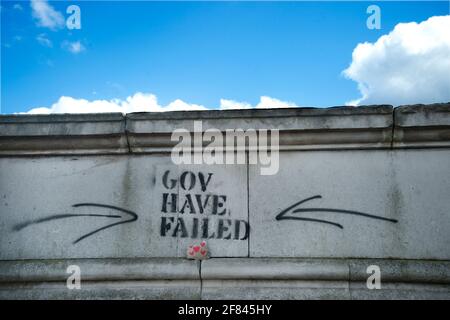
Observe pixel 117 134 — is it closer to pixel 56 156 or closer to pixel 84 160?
pixel 84 160

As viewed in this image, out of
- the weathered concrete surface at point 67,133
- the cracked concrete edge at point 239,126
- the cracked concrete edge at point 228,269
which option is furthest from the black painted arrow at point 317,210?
the weathered concrete surface at point 67,133

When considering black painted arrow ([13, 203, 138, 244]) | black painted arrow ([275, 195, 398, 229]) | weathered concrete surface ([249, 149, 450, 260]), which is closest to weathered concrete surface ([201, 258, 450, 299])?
weathered concrete surface ([249, 149, 450, 260])

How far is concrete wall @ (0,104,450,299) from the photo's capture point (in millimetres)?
3715

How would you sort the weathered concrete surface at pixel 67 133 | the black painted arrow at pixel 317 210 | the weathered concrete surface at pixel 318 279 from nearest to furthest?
the weathered concrete surface at pixel 318 279
the black painted arrow at pixel 317 210
the weathered concrete surface at pixel 67 133

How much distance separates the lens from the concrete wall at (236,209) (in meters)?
3.71

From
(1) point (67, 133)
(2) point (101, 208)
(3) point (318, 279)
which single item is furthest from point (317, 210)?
(1) point (67, 133)

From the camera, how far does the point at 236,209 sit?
3941 mm

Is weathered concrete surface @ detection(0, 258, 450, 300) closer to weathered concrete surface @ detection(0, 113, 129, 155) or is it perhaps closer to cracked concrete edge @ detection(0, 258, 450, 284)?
cracked concrete edge @ detection(0, 258, 450, 284)

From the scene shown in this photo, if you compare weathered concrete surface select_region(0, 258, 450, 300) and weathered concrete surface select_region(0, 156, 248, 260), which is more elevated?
weathered concrete surface select_region(0, 156, 248, 260)

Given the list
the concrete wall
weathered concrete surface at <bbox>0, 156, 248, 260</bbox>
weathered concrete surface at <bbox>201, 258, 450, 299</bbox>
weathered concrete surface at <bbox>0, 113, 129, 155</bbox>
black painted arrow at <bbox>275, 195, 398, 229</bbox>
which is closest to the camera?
weathered concrete surface at <bbox>201, 258, 450, 299</bbox>

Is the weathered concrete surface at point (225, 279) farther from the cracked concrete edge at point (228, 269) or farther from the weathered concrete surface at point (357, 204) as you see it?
the weathered concrete surface at point (357, 204)

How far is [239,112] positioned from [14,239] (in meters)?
2.62

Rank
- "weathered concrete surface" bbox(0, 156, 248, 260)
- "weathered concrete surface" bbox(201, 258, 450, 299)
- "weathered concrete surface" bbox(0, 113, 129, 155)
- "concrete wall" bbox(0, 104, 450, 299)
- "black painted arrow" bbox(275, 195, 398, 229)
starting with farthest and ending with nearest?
"weathered concrete surface" bbox(0, 113, 129, 155) → "weathered concrete surface" bbox(0, 156, 248, 260) → "black painted arrow" bbox(275, 195, 398, 229) → "concrete wall" bbox(0, 104, 450, 299) → "weathered concrete surface" bbox(201, 258, 450, 299)

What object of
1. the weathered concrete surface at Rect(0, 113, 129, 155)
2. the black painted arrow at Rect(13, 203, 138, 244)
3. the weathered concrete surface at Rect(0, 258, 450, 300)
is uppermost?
the weathered concrete surface at Rect(0, 113, 129, 155)
